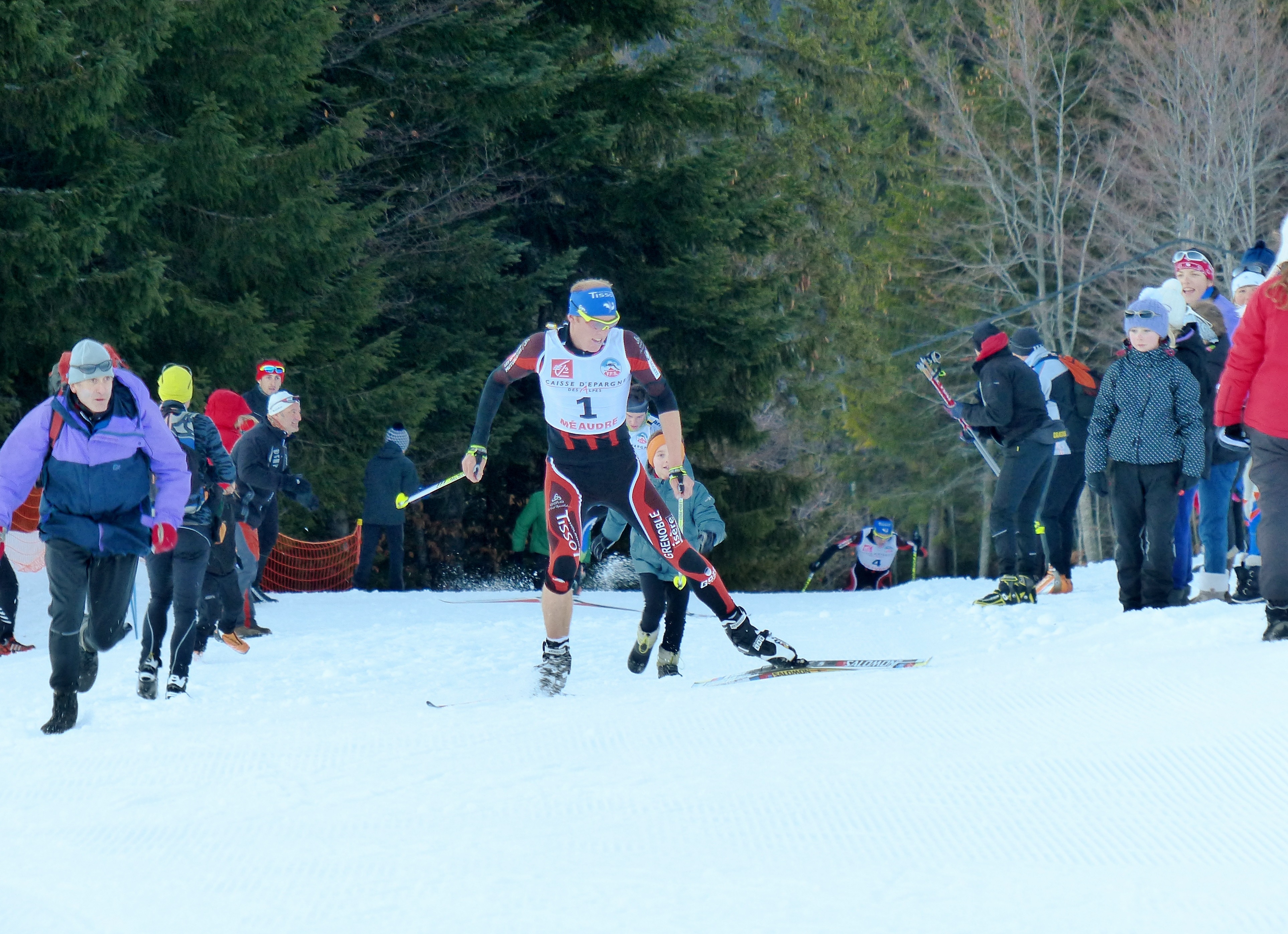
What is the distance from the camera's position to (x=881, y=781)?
14.1 feet

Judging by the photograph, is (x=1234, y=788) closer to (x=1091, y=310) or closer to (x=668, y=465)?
(x=668, y=465)

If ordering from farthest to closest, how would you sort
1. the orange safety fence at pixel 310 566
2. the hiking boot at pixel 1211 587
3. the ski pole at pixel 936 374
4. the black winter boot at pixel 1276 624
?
the orange safety fence at pixel 310 566 → the ski pole at pixel 936 374 → the hiking boot at pixel 1211 587 → the black winter boot at pixel 1276 624

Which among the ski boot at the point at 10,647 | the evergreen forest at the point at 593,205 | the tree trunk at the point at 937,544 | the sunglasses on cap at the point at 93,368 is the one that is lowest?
the tree trunk at the point at 937,544

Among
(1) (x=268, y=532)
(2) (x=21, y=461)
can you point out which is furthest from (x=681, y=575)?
(1) (x=268, y=532)

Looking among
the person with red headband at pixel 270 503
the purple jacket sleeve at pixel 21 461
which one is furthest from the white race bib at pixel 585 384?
the person with red headband at pixel 270 503

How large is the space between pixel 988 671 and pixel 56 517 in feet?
13.7

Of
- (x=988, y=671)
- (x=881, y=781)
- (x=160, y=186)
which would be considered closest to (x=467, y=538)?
(x=160, y=186)

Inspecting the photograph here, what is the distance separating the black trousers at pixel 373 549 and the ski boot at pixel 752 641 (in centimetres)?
731

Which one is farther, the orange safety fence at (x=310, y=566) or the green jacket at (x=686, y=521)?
the orange safety fence at (x=310, y=566)

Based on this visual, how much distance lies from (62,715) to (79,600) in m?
0.54

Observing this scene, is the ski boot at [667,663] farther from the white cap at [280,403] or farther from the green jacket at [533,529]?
the green jacket at [533,529]

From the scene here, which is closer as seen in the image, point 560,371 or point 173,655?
point 560,371

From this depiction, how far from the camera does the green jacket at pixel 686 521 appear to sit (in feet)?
24.2

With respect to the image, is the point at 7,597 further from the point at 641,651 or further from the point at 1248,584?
the point at 1248,584
